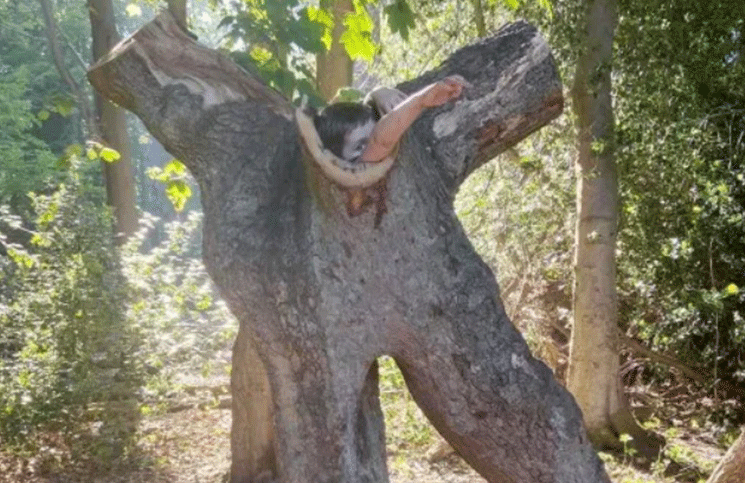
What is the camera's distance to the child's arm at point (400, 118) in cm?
248

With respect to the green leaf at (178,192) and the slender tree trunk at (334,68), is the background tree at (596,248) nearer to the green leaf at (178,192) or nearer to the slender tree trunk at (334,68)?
the slender tree trunk at (334,68)

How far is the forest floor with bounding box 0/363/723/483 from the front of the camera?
6004 millimetres

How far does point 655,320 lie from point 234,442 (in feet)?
13.9

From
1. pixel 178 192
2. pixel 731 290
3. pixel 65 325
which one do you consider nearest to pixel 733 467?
pixel 731 290

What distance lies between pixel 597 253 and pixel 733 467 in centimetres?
316

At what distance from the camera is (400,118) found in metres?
2.49

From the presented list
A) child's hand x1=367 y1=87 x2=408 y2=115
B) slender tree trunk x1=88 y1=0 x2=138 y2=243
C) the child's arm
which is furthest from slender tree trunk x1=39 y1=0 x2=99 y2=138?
the child's arm

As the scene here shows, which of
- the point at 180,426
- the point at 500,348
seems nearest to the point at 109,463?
the point at 180,426

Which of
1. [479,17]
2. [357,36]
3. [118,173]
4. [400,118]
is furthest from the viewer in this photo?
[118,173]

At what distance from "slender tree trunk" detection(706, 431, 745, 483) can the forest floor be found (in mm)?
1647

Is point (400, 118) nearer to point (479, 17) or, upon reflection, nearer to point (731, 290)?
point (731, 290)

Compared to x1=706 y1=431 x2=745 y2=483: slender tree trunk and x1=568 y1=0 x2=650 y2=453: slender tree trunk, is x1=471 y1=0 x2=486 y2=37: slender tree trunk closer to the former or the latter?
x1=568 y1=0 x2=650 y2=453: slender tree trunk

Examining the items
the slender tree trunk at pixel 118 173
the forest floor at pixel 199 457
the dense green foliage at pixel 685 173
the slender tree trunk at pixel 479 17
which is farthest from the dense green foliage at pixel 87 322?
the dense green foliage at pixel 685 173

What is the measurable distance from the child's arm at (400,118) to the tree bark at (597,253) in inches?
169
